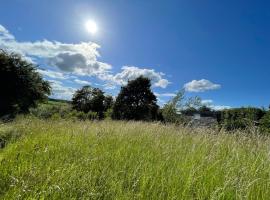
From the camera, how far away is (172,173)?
307cm

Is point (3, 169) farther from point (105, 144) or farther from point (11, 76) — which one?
point (11, 76)

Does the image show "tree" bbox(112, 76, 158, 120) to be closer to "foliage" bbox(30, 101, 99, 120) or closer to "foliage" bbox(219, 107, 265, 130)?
"foliage" bbox(30, 101, 99, 120)

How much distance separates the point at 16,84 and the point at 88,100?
66.3 ft

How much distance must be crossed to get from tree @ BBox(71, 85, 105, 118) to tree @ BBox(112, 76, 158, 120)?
705 cm

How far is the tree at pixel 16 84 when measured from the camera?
52.5 feet

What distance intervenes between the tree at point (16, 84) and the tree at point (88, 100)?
16.8m

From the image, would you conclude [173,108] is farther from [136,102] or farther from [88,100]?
[88,100]

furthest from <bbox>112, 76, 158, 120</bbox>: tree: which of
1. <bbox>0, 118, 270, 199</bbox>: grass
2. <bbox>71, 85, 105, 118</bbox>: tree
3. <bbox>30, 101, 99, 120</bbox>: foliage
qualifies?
<bbox>0, 118, 270, 199</bbox>: grass

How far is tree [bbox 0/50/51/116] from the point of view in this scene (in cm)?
1602

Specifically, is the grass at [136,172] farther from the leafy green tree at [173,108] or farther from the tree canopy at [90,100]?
the tree canopy at [90,100]

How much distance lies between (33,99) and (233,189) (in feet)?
57.4

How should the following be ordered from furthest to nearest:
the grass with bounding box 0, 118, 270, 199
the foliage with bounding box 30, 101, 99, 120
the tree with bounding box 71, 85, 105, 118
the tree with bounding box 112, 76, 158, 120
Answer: the tree with bounding box 71, 85, 105, 118
the tree with bounding box 112, 76, 158, 120
the foliage with bounding box 30, 101, 99, 120
the grass with bounding box 0, 118, 270, 199

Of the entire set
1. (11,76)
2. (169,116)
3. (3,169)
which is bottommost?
(3,169)

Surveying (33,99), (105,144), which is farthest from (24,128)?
(33,99)
